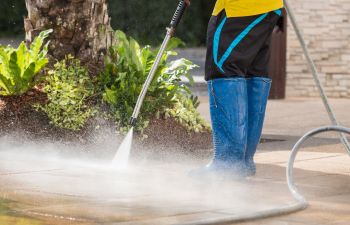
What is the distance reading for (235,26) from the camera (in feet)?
22.8

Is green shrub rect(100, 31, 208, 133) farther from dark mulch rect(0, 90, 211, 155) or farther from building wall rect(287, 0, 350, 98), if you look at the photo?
building wall rect(287, 0, 350, 98)

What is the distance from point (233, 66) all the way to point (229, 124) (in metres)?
0.38

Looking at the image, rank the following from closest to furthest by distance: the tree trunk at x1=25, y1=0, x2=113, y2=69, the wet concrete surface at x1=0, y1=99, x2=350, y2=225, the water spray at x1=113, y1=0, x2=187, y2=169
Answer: the wet concrete surface at x1=0, y1=99, x2=350, y2=225 → the water spray at x1=113, y1=0, x2=187, y2=169 → the tree trunk at x1=25, y1=0, x2=113, y2=69

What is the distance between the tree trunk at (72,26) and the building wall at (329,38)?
6135 millimetres

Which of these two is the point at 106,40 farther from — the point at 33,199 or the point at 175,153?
the point at 33,199

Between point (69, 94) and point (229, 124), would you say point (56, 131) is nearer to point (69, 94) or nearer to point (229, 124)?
point (69, 94)

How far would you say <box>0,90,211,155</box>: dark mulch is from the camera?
848cm

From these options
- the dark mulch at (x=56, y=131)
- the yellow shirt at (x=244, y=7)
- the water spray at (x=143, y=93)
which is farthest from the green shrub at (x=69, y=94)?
the yellow shirt at (x=244, y=7)

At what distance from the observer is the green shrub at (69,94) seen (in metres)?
8.55

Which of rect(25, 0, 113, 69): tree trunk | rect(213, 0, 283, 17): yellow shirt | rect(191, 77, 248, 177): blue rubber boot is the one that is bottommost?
rect(191, 77, 248, 177): blue rubber boot

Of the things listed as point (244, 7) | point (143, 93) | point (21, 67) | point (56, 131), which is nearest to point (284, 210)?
point (244, 7)

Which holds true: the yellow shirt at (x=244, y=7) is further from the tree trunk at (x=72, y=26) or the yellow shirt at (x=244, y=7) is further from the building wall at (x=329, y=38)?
the building wall at (x=329, y=38)

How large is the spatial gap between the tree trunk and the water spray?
140 centimetres

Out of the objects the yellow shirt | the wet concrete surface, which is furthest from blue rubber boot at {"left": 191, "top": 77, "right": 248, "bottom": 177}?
the yellow shirt
